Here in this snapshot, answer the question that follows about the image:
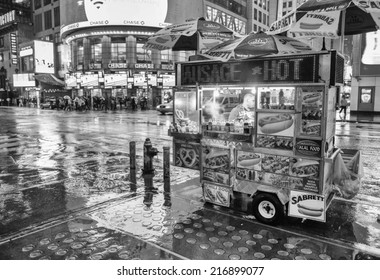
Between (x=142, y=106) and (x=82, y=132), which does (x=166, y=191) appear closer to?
(x=82, y=132)

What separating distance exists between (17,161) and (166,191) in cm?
669

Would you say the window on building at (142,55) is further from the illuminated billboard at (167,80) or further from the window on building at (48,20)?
the window on building at (48,20)

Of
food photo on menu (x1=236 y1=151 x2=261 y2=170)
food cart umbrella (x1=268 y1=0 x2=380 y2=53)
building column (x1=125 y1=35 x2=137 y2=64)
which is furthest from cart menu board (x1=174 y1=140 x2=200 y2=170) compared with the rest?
building column (x1=125 y1=35 x2=137 y2=64)

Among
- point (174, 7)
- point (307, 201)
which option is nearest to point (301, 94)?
point (307, 201)

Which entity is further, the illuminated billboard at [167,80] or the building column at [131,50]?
the building column at [131,50]

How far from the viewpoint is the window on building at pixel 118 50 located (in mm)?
52156

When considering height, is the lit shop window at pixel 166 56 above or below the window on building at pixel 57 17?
below

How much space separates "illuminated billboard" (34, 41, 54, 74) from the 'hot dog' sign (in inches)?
2552

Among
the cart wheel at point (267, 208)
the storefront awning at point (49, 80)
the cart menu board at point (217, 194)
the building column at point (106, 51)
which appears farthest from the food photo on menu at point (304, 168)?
the storefront awning at point (49, 80)

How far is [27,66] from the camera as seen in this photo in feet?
227

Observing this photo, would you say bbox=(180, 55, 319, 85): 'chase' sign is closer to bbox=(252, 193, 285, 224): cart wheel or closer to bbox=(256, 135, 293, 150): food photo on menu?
bbox=(256, 135, 293, 150): food photo on menu

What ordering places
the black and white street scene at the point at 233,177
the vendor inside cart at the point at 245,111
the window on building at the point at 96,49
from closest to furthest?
the black and white street scene at the point at 233,177, the vendor inside cart at the point at 245,111, the window on building at the point at 96,49

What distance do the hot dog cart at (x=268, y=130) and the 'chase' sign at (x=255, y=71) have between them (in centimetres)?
2

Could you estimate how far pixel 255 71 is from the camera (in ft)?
21.3
